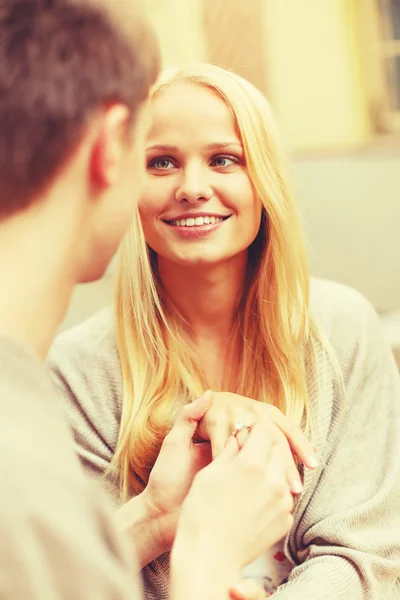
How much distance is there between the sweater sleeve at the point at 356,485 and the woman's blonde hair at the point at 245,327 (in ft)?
0.21

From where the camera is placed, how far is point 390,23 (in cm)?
352

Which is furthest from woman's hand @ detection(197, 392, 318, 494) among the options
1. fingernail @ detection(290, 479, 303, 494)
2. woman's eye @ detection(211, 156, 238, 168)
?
woman's eye @ detection(211, 156, 238, 168)

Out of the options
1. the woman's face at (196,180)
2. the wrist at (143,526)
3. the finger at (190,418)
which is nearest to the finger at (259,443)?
the finger at (190,418)

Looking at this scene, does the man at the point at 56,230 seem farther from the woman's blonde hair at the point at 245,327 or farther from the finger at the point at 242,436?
the woman's blonde hair at the point at 245,327

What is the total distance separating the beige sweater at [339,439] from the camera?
1350 mm

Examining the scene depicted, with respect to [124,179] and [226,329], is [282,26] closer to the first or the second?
[226,329]

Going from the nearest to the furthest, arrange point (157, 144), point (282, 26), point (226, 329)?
1. point (157, 144)
2. point (226, 329)
3. point (282, 26)

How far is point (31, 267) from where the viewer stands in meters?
0.82

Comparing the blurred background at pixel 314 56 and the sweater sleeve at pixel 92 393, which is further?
the blurred background at pixel 314 56

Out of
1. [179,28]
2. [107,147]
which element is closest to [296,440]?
[107,147]

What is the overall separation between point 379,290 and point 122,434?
5.85ft

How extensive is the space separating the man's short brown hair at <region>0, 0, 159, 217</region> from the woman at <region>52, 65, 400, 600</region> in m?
0.52

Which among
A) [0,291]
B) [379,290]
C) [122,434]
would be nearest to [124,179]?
[0,291]

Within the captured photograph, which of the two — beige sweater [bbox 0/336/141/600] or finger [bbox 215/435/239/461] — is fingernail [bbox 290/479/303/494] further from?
beige sweater [bbox 0/336/141/600]
